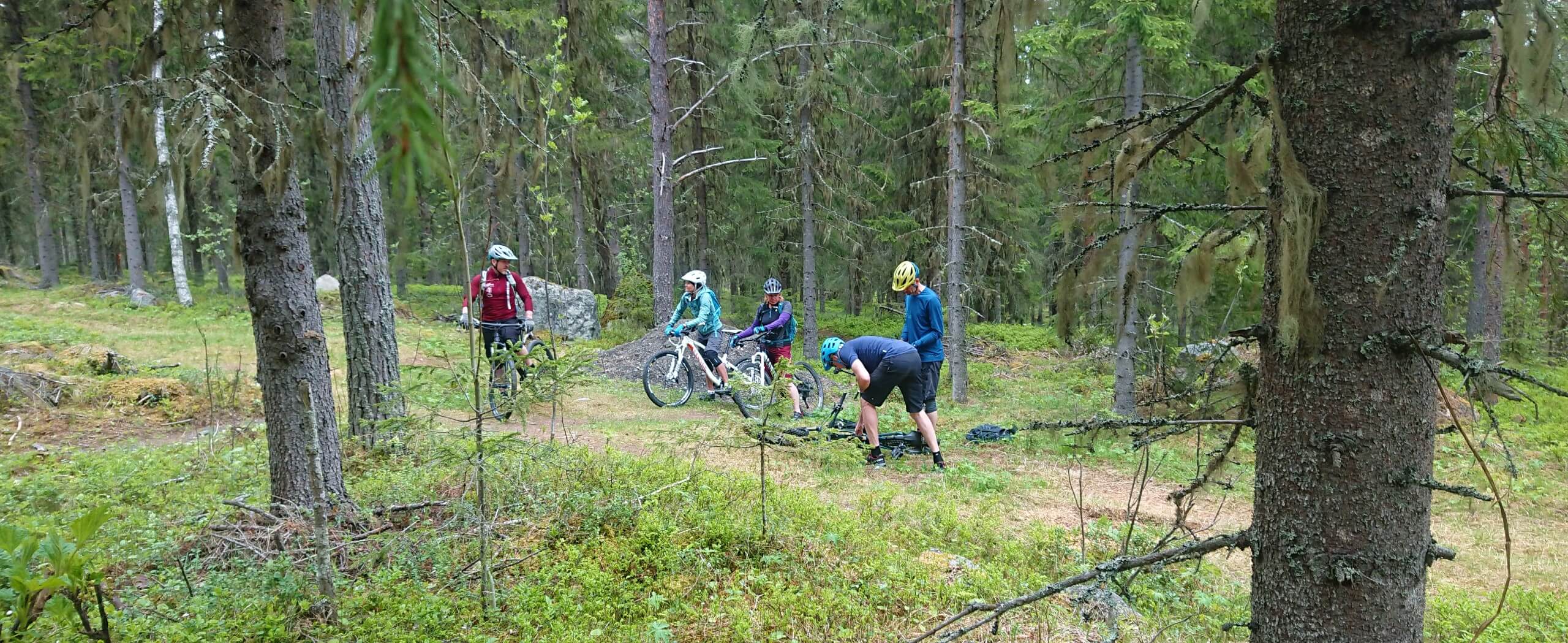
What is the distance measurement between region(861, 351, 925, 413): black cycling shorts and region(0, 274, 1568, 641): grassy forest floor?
72 cm

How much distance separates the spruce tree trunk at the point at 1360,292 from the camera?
162 centimetres

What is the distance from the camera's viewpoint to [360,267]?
533 centimetres

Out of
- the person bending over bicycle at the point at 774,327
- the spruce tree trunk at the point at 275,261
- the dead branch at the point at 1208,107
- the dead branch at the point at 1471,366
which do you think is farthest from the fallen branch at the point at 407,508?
the person bending over bicycle at the point at 774,327

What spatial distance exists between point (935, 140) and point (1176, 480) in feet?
41.8

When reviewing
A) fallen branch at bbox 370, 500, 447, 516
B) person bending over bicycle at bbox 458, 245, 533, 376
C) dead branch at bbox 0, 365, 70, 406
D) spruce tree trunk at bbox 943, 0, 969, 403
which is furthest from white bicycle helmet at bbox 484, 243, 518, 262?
spruce tree trunk at bbox 943, 0, 969, 403

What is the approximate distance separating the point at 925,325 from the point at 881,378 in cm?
104

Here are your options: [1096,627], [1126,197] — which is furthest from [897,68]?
[1096,627]

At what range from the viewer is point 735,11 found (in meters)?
18.3

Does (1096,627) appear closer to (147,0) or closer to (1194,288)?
(1194,288)

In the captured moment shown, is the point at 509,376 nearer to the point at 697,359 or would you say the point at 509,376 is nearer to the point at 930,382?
the point at 930,382

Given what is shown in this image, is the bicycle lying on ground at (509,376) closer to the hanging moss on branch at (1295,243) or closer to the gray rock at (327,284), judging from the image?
the hanging moss on branch at (1295,243)

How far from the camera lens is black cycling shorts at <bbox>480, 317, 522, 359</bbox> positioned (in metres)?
7.71

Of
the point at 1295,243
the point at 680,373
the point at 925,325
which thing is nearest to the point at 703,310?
the point at 680,373

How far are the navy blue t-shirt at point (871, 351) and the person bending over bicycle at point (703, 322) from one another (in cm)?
328
